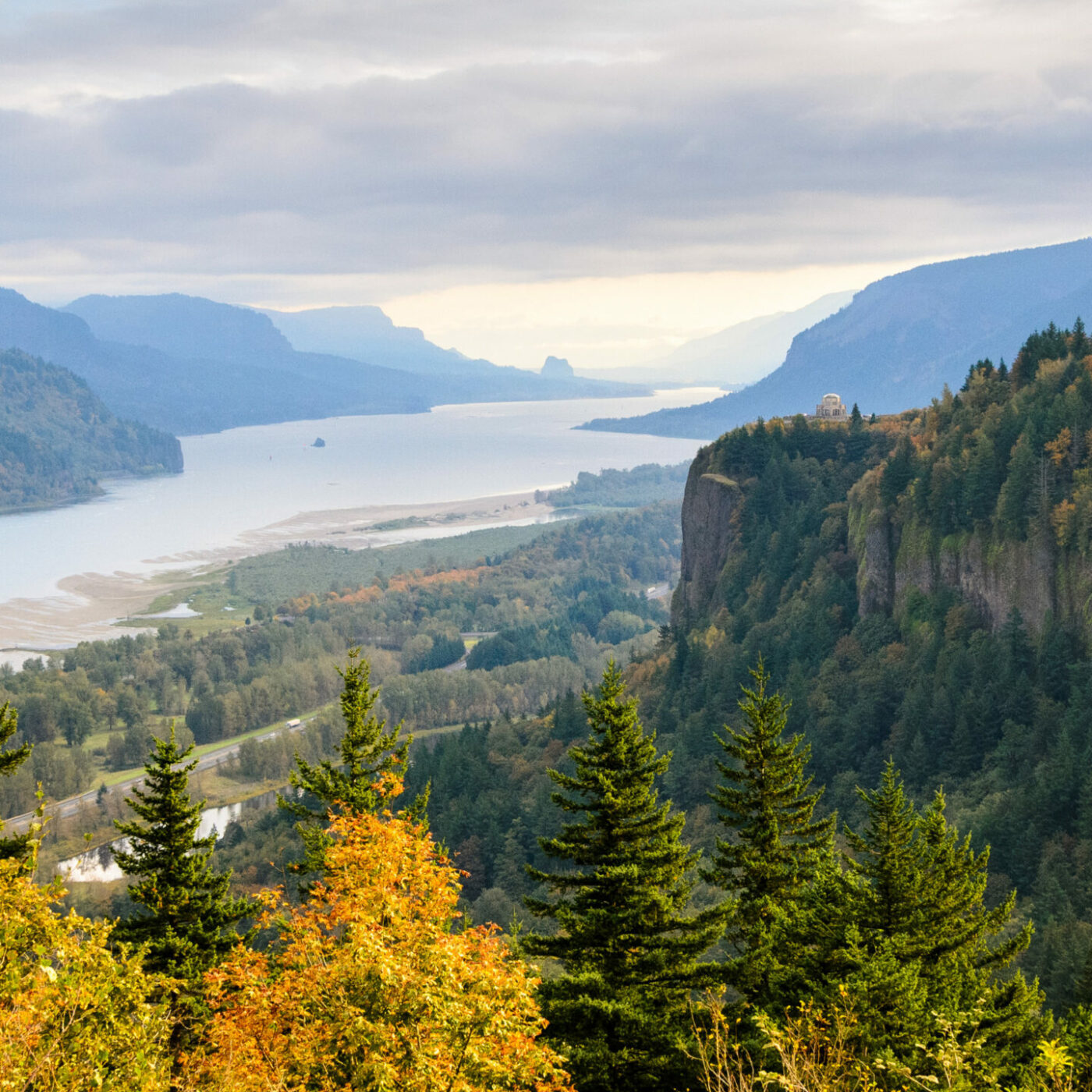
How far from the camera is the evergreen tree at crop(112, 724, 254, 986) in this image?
28625mm

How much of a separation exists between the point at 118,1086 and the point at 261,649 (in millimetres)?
173746

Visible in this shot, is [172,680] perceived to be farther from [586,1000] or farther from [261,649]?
[586,1000]

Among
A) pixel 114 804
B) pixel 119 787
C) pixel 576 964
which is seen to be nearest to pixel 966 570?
pixel 576 964

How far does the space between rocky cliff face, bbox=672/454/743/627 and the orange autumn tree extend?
9316cm

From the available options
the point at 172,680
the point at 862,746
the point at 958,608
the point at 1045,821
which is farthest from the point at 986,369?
the point at 172,680

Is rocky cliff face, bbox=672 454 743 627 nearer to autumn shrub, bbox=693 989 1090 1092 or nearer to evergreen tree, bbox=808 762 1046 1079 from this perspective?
evergreen tree, bbox=808 762 1046 1079

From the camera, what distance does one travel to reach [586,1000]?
2498 cm

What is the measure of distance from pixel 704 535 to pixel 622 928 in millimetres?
93528

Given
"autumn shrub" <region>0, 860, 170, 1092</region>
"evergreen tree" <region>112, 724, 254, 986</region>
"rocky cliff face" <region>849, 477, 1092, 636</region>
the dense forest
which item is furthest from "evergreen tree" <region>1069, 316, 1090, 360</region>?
"autumn shrub" <region>0, 860, 170, 1092</region>

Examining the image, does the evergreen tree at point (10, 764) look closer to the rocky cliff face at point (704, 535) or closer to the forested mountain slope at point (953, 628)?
the forested mountain slope at point (953, 628)

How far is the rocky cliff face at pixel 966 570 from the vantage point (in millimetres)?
67250

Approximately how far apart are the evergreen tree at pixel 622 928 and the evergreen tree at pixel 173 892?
801 cm

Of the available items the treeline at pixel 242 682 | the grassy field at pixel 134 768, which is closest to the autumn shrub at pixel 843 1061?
the treeline at pixel 242 682

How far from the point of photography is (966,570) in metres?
76.9
